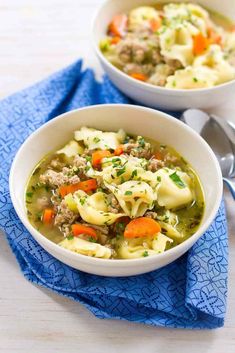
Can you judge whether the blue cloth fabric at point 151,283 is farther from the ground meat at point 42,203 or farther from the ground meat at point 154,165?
the ground meat at point 154,165

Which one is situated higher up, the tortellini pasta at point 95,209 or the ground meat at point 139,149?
the ground meat at point 139,149

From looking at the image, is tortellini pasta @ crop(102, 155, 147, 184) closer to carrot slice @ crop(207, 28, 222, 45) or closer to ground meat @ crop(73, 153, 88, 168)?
ground meat @ crop(73, 153, 88, 168)

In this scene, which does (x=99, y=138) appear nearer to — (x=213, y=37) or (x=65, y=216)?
(x=65, y=216)

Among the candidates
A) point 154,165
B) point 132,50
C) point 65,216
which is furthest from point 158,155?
point 132,50

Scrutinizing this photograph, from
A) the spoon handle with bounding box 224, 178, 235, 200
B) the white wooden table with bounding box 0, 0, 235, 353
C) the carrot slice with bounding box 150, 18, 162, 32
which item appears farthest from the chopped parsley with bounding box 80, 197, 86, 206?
the carrot slice with bounding box 150, 18, 162, 32

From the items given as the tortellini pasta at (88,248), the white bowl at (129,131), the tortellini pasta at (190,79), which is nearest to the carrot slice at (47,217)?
the white bowl at (129,131)

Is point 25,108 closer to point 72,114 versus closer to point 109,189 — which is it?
point 72,114

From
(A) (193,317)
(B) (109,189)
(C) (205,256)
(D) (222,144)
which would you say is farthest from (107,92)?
(A) (193,317)
